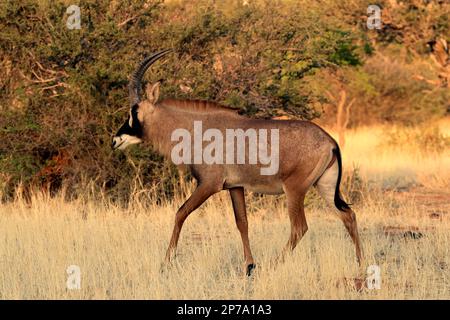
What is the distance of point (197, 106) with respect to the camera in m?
7.30

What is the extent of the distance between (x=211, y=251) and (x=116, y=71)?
3461 millimetres

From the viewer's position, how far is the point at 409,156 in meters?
17.5

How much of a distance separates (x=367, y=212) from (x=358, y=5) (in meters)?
9.14

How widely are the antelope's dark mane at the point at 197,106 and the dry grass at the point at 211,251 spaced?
44.8 inches

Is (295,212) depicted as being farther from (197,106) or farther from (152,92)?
(152,92)

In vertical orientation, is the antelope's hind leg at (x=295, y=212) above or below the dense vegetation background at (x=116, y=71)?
below

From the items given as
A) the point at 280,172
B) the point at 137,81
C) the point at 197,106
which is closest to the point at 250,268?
the point at 280,172

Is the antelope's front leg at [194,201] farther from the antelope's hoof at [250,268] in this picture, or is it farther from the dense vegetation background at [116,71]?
the dense vegetation background at [116,71]

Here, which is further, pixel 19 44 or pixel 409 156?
pixel 409 156

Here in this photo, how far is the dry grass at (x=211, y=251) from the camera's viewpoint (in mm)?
5883

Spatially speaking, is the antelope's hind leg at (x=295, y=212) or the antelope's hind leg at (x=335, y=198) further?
the antelope's hind leg at (x=335, y=198)

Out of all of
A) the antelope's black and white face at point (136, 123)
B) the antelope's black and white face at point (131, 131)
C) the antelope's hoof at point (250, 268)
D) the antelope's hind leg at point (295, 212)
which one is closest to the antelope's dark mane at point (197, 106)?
the antelope's black and white face at point (136, 123)
